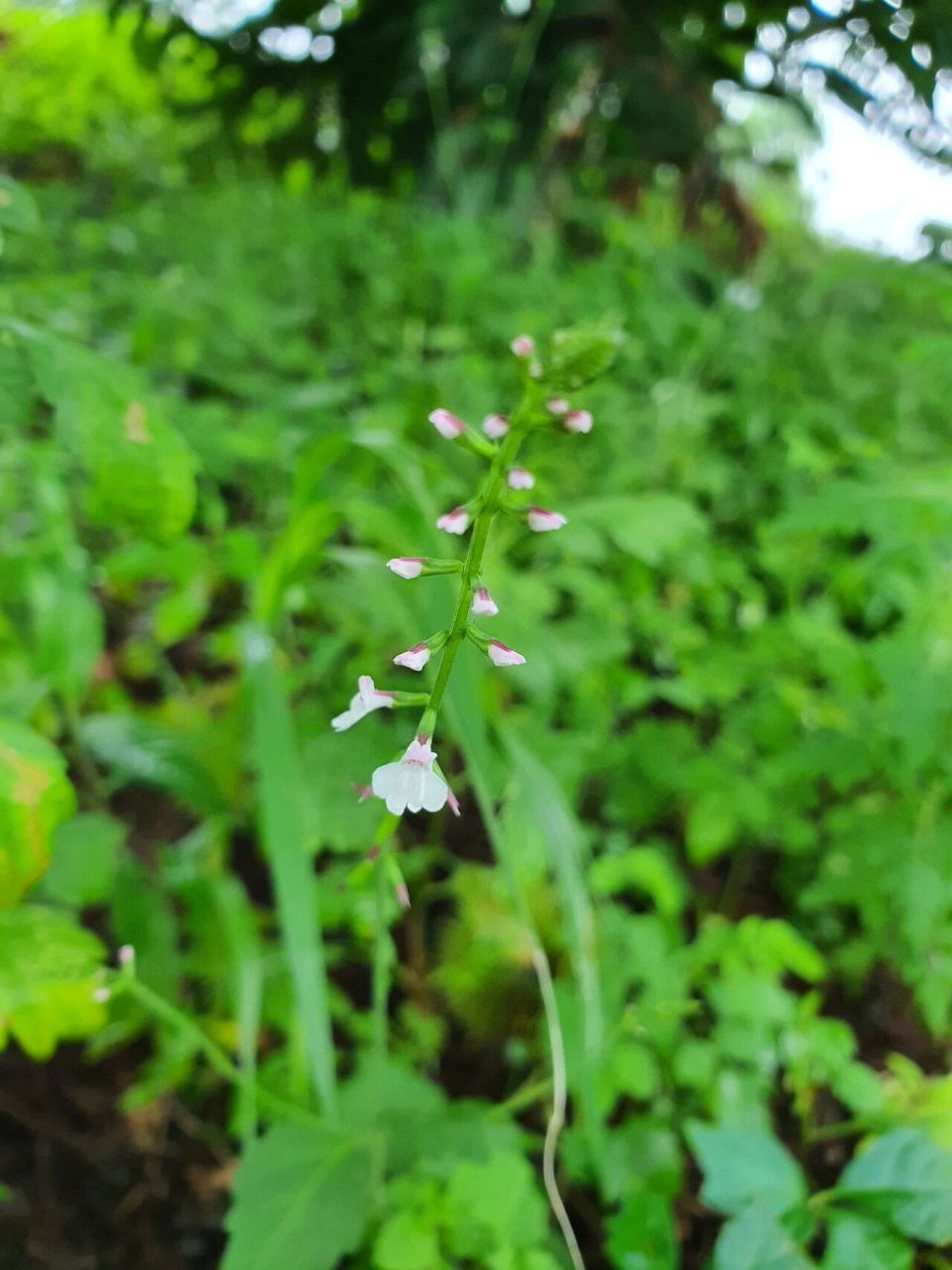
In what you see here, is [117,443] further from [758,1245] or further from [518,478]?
[758,1245]

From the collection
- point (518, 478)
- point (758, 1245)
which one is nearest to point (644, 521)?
point (518, 478)

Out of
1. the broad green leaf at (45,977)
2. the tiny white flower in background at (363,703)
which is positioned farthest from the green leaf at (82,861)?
the tiny white flower in background at (363,703)

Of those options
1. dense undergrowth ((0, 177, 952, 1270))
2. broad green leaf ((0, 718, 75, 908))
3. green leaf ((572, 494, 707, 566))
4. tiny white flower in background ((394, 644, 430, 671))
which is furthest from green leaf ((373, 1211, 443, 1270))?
green leaf ((572, 494, 707, 566))

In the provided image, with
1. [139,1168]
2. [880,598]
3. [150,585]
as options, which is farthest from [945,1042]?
[150,585]

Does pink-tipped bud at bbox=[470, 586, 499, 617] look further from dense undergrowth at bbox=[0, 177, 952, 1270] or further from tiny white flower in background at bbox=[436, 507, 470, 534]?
dense undergrowth at bbox=[0, 177, 952, 1270]

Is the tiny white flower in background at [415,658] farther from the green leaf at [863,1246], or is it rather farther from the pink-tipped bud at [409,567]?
the green leaf at [863,1246]

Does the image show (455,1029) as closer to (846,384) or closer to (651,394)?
(651,394)
